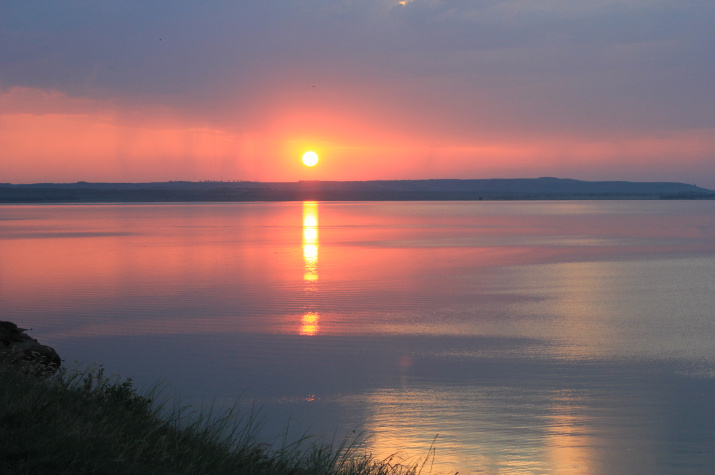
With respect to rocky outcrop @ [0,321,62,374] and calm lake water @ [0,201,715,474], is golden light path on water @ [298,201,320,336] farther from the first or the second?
rocky outcrop @ [0,321,62,374]

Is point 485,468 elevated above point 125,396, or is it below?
below

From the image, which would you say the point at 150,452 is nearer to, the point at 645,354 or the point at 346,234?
the point at 645,354

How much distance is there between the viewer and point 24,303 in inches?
518

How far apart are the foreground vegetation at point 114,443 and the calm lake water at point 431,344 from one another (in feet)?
2.93

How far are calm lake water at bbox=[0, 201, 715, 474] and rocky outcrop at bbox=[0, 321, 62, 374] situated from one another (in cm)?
89

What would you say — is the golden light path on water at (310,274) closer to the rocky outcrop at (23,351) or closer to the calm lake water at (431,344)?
the calm lake water at (431,344)

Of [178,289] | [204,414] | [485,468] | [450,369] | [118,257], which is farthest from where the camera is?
[118,257]

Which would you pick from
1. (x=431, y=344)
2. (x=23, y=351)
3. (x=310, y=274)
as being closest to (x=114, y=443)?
(x=23, y=351)

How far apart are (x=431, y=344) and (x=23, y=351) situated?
15.8 feet

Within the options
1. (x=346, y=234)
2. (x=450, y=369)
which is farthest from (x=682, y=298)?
(x=346, y=234)

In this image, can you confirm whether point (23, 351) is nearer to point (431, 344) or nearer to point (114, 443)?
point (114, 443)

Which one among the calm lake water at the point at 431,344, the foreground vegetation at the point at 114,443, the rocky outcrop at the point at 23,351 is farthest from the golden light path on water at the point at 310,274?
the foreground vegetation at the point at 114,443

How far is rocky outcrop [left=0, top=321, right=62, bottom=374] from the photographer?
6.74 metres

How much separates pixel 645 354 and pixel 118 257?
1599cm
